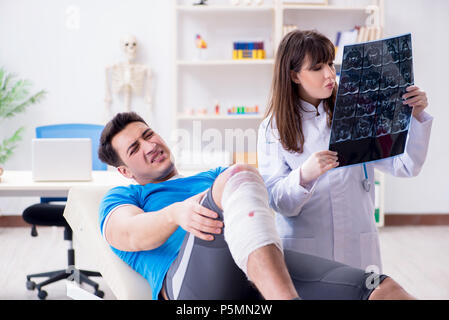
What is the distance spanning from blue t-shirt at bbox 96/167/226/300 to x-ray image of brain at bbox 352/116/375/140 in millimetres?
450

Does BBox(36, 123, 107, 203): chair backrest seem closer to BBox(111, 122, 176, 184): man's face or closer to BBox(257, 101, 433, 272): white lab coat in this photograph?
BBox(111, 122, 176, 184): man's face

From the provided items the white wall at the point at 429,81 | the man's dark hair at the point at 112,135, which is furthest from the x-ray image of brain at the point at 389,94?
the white wall at the point at 429,81

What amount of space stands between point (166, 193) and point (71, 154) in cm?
100

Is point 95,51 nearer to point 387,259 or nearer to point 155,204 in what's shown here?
point 387,259

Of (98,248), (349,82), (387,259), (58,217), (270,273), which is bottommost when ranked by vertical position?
(387,259)

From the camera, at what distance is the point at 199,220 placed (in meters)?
1.06

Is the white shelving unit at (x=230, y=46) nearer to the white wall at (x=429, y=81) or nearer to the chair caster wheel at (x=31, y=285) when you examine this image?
the white wall at (x=429, y=81)

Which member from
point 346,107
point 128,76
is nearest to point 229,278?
point 346,107

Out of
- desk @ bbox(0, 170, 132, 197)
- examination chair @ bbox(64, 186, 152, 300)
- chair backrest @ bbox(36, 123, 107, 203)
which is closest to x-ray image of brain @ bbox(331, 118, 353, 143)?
examination chair @ bbox(64, 186, 152, 300)

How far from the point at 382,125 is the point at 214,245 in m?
0.54

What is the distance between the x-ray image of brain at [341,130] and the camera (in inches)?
48.4

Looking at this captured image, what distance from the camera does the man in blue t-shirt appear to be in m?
0.97
